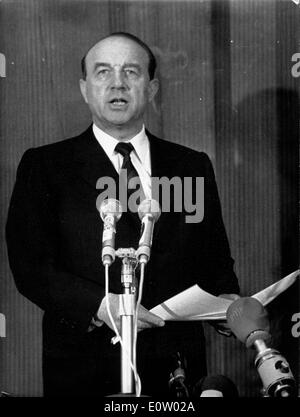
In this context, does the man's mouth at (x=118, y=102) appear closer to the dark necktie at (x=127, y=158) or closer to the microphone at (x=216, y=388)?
the dark necktie at (x=127, y=158)

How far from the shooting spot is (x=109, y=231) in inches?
101

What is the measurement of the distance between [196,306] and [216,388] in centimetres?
29

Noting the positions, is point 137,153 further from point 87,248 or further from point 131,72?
point 87,248

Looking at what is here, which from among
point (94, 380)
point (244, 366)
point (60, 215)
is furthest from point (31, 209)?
point (244, 366)

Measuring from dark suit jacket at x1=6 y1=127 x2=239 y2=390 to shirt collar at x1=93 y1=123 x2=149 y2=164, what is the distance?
0.02 metres

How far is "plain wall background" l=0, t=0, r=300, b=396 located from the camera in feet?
10.6

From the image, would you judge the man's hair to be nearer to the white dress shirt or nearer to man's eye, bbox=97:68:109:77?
man's eye, bbox=97:68:109:77

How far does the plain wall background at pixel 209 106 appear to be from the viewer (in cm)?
322

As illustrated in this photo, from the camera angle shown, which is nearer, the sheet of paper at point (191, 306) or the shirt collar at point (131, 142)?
the sheet of paper at point (191, 306)

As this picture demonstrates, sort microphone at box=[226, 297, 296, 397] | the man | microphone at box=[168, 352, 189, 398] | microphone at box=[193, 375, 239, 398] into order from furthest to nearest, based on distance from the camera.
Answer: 1. the man
2. microphone at box=[168, 352, 189, 398]
3. microphone at box=[193, 375, 239, 398]
4. microphone at box=[226, 297, 296, 397]

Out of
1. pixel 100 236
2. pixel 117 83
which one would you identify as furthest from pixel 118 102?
pixel 100 236

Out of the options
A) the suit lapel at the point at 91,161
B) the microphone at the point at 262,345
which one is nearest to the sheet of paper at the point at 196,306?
the microphone at the point at 262,345

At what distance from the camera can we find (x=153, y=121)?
3238mm

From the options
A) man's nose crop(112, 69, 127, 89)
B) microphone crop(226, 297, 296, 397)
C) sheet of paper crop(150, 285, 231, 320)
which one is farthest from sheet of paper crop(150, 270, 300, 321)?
man's nose crop(112, 69, 127, 89)
